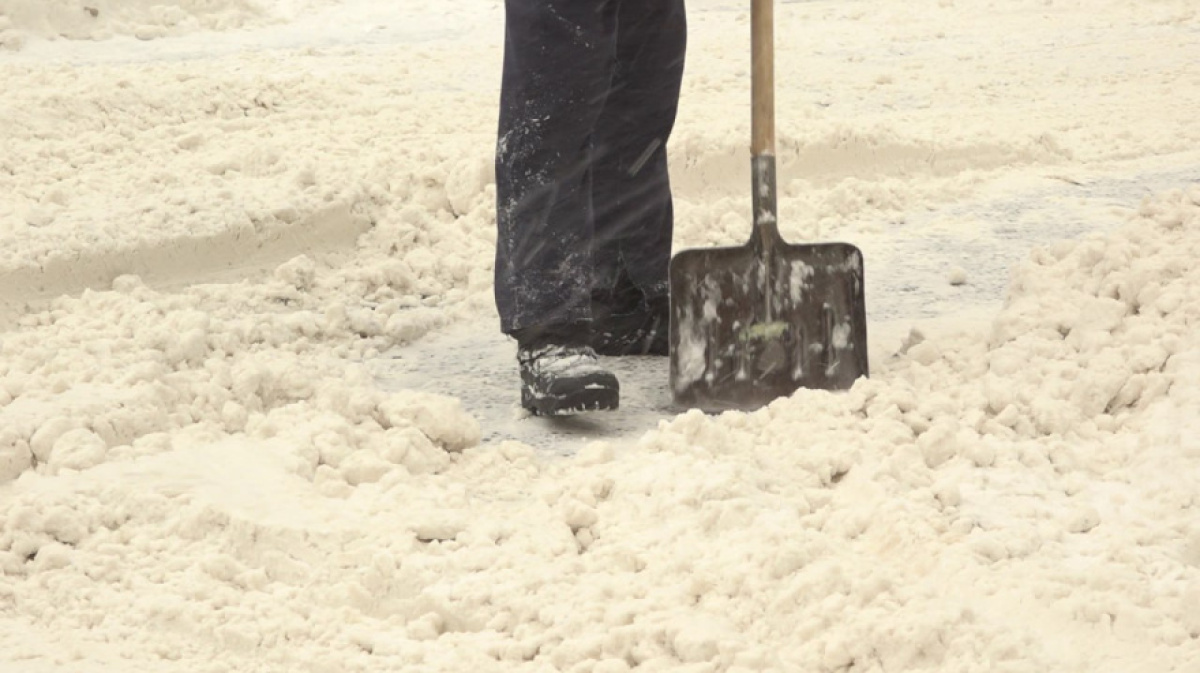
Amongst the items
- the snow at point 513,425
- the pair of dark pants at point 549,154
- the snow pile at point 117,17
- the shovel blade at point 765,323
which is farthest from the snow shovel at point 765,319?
the snow pile at point 117,17

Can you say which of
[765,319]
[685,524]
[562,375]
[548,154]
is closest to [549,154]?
[548,154]

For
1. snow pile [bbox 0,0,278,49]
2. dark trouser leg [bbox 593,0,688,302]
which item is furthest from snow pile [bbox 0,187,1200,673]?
snow pile [bbox 0,0,278,49]

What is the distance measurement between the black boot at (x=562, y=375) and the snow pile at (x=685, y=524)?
0.61 ft

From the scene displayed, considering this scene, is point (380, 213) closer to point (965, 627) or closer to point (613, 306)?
point (613, 306)

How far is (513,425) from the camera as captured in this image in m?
3.04

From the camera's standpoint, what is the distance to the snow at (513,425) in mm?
2113

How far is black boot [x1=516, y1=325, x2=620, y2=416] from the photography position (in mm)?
2959

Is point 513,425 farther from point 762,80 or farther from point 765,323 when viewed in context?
point 762,80

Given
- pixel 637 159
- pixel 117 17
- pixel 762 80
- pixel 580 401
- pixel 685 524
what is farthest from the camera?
pixel 117 17

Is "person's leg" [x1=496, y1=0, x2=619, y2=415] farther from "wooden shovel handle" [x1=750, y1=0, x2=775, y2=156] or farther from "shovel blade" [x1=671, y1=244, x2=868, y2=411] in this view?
"wooden shovel handle" [x1=750, y1=0, x2=775, y2=156]

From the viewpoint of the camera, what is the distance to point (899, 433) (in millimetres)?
2605

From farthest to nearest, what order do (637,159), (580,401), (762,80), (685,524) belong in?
(637,159) < (762,80) < (580,401) < (685,524)

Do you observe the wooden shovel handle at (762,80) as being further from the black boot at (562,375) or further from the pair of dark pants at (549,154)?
the black boot at (562,375)

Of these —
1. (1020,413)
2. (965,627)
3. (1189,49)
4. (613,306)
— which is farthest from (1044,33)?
(965,627)
